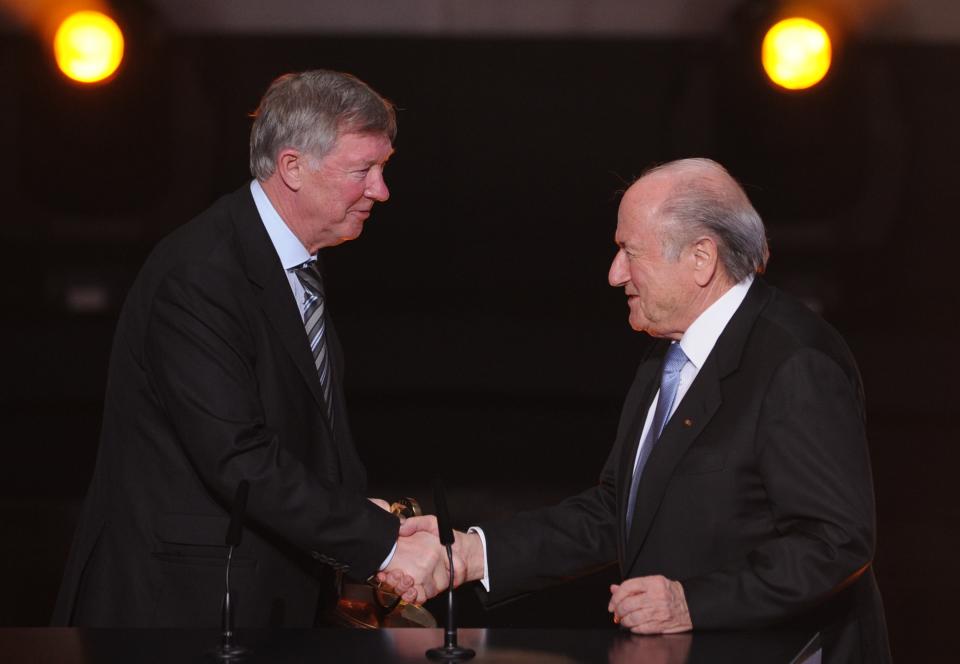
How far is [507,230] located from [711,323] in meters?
3.17

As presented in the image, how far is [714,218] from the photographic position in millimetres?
2141

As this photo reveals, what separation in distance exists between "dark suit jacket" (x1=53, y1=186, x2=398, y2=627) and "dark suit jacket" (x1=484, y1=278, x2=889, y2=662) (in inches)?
23.7

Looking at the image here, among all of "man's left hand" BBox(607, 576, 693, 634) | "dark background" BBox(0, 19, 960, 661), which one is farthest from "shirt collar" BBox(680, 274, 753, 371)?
"dark background" BBox(0, 19, 960, 661)

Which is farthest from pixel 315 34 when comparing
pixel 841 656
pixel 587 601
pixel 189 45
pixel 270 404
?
pixel 841 656

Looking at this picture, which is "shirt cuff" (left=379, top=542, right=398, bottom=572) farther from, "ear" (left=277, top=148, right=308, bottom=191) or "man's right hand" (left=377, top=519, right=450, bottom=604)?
"ear" (left=277, top=148, right=308, bottom=191)

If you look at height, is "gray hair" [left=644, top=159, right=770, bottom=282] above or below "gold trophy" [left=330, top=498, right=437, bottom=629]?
above

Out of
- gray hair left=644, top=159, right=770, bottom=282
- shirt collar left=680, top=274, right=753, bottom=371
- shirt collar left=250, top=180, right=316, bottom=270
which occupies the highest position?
shirt collar left=250, top=180, right=316, bottom=270

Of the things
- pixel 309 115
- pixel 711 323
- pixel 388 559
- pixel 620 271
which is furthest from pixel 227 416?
pixel 711 323

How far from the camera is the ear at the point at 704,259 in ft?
7.07

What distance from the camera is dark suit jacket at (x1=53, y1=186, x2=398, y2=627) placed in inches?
91.9

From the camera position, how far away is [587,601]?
4.80 meters

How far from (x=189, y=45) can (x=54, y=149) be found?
68 cm

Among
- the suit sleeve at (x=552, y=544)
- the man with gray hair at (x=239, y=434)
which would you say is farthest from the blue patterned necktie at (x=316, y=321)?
the suit sleeve at (x=552, y=544)

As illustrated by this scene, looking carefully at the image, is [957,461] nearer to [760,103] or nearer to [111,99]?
[760,103]
